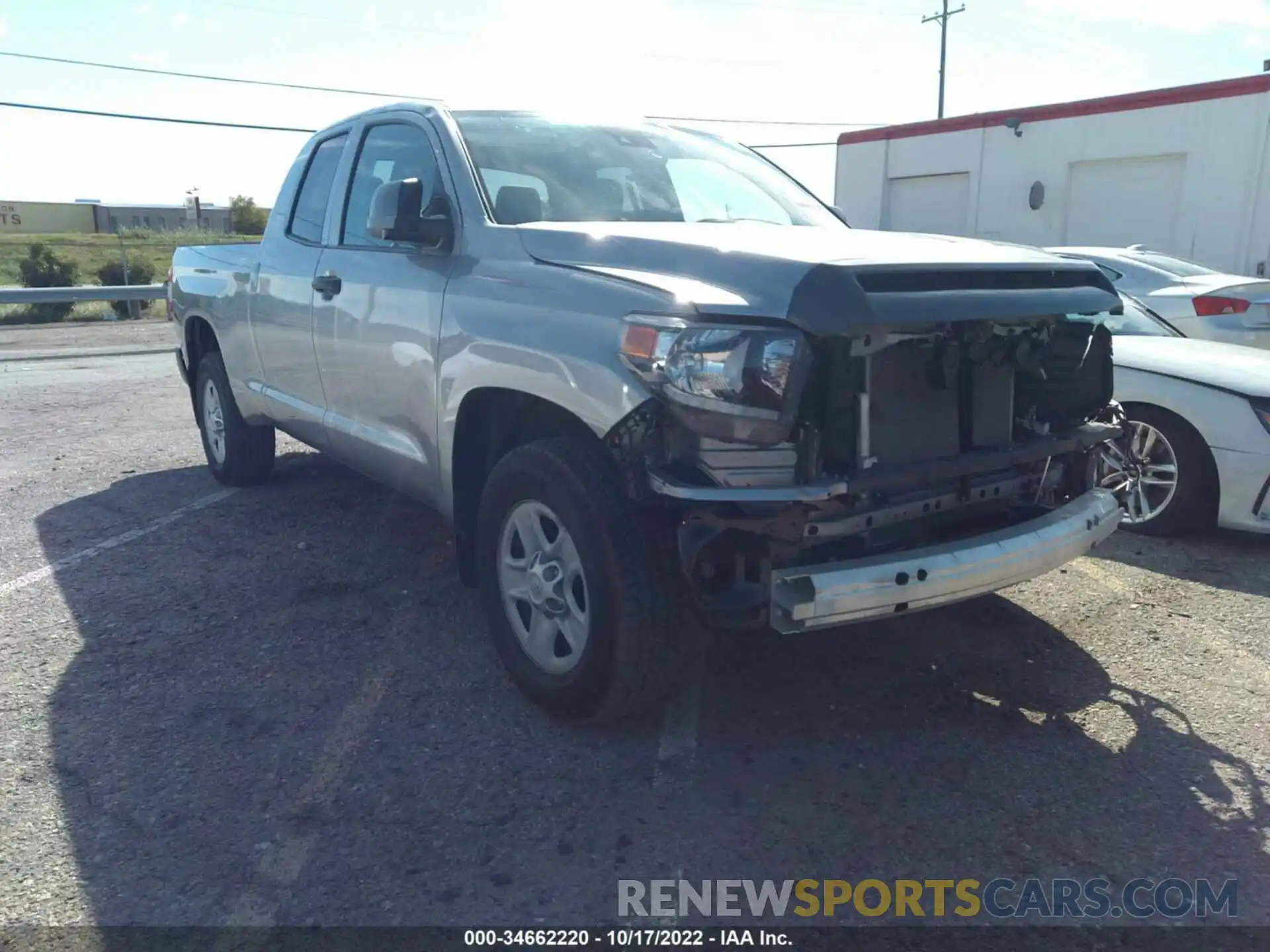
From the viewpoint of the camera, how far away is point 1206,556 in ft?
17.3

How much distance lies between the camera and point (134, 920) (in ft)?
8.32

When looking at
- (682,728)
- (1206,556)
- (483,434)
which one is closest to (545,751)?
(682,728)

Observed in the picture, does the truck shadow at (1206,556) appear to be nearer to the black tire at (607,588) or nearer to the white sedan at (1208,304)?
the white sedan at (1208,304)

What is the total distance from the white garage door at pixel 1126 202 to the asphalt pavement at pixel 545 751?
45.4 ft

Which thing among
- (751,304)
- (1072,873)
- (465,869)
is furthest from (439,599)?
(1072,873)

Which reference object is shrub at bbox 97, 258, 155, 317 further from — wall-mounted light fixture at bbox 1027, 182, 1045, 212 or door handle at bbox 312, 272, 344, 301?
door handle at bbox 312, 272, 344, 301

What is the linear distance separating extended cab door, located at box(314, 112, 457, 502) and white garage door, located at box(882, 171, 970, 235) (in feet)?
56.8

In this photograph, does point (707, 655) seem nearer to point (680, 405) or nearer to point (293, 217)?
point (680, 405)

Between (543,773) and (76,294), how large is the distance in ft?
64.1

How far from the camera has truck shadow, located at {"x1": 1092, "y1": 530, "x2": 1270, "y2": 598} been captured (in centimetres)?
493

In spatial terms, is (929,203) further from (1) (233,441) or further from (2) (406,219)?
(2) (406,219)

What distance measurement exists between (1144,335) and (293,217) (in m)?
4.83

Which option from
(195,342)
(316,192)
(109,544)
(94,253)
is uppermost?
(316,192)

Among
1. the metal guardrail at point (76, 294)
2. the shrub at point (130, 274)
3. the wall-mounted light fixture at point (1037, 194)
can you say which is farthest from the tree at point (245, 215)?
the wall-mounted light fixture at point (1037, 194)
